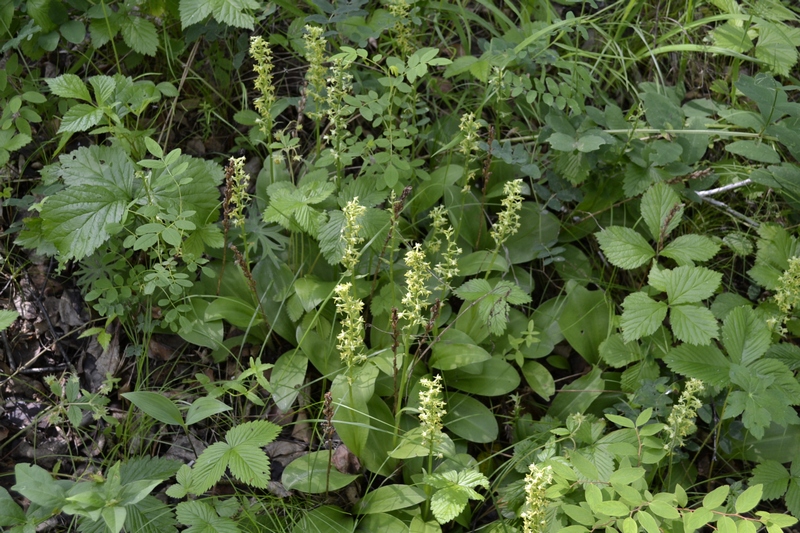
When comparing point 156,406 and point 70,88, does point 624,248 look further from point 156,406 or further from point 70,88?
point 70,88

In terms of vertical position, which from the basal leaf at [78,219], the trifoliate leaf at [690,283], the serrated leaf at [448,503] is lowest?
the serrated leaf at [448,503]

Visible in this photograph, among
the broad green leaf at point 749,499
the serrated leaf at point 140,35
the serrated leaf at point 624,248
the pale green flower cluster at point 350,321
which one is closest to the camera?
the broad green leaf at point 749,499

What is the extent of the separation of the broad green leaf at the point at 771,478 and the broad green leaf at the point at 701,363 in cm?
39

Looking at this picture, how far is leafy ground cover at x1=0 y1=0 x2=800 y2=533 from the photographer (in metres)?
2.28

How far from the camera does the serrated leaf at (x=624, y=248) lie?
2592 millimetres

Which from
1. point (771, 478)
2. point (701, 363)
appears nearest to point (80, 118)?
point (701, 363)

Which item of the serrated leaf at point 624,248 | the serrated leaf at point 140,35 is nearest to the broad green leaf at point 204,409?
the serrated leaf at point 624,248

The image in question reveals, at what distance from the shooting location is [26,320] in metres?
2.94

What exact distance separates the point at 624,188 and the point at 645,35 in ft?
3.86

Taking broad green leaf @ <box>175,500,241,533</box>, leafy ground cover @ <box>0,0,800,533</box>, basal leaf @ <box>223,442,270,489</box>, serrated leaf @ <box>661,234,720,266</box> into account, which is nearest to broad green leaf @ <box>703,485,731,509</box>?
leafy ground cover @ <box>0,0,800,533</box>

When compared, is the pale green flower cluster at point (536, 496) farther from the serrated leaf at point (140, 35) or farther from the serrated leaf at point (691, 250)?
the serrated leaf at point (140, 35)

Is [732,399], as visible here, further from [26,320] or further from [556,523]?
[26,320]

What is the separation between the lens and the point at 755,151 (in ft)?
8.92

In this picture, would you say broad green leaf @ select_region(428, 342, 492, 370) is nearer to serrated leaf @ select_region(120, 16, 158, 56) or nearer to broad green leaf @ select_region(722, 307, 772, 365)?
broad green leaf @ select_region(722, 307, 772, 365)
